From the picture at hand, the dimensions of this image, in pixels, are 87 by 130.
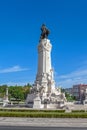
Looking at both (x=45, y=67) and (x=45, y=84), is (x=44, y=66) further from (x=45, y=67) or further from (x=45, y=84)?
(x=45, y=84)

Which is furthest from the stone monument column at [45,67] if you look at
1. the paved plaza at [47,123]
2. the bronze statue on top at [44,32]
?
the paved plaza at [47,123]

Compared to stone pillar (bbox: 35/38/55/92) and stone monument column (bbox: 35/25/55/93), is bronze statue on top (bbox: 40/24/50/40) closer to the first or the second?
stone monument column (bbox: 35/25/55/93)

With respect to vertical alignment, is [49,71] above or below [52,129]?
above

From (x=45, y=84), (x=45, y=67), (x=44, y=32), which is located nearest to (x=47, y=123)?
(x=45, y=84)

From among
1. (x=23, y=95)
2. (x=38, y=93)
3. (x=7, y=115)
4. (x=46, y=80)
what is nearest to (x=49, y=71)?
(x=46, y=80)

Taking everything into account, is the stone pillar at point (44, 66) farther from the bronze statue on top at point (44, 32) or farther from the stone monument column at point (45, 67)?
the bronze statue on top at point (44, 32)

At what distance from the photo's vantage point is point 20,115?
33.1m

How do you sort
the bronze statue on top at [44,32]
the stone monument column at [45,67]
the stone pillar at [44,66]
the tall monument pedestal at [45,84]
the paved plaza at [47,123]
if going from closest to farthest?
the paved plaza at [47,123] < the tall monument pedestal at [45,84] < the stone monument column at [45,67] < the stone pillar at [44,66] < the bronze statue on top at [44,32]

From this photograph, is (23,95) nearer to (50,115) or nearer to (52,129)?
(50,115)

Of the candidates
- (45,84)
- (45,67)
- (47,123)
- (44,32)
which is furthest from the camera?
(44,32)

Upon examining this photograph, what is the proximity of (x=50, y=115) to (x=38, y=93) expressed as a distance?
2812cm

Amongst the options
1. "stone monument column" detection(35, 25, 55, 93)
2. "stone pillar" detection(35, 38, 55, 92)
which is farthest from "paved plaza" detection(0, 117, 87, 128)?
"stone pillar" detection(35, 38, 55, 92)

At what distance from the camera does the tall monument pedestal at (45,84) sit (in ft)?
196

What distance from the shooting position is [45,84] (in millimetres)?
63344
